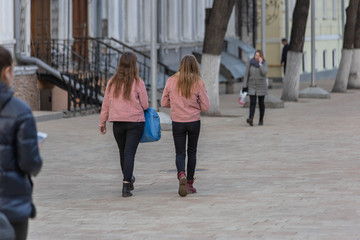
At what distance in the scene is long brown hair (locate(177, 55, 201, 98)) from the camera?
424 inches

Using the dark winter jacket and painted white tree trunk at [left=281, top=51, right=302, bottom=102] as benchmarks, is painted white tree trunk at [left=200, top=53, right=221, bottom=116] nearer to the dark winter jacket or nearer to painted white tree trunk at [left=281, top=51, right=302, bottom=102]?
painted white tree trunk at [left=281, top=51, right=302, bottom=102]

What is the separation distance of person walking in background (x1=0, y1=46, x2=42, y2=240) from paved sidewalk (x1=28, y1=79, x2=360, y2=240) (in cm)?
301

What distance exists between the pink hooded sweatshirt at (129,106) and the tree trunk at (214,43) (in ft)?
41.2

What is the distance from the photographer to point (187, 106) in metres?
10.8

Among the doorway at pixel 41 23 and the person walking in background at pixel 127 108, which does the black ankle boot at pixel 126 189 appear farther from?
the doorway at pixel 41 23

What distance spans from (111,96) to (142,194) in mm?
1125

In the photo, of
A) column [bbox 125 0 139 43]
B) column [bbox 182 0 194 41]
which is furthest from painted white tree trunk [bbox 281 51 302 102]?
column [bbox 182 0 194 41]

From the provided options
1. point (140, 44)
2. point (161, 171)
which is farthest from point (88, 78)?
point (161, 171)

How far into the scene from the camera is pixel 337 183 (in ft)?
37.5

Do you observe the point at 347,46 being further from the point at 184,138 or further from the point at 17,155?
the point at 17,155

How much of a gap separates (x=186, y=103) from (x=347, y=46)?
82.9ft

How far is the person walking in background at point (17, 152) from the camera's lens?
16.6 feet

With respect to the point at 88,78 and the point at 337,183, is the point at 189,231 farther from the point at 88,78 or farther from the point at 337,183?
the point at 88,78

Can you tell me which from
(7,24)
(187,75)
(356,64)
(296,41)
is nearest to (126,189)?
(187,75)
